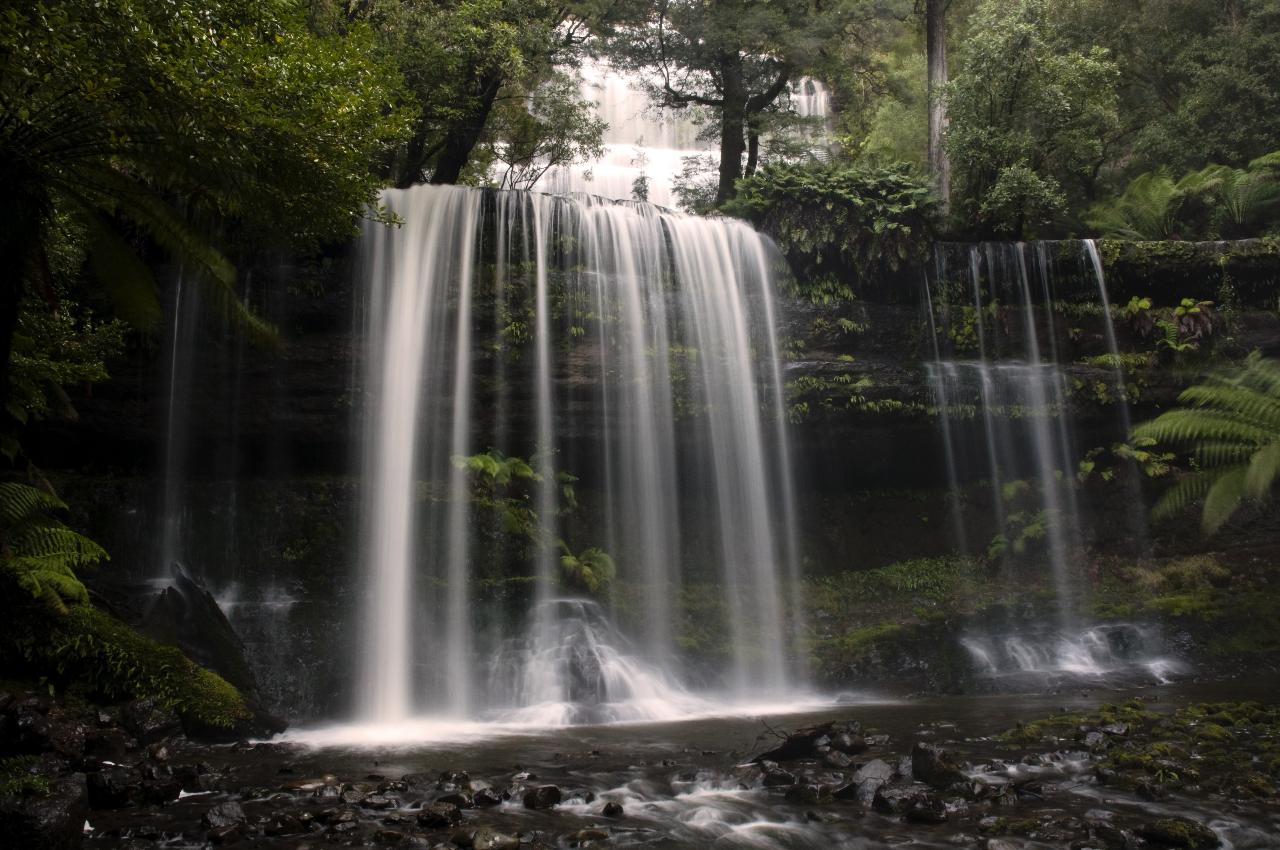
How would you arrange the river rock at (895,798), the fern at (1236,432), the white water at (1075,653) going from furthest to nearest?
the white water at (1075,653) < the fern at (1236,432) < the river rock at (895,798)

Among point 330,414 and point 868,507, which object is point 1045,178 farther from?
point 330,414

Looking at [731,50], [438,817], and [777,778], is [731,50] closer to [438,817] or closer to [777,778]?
[777,778]

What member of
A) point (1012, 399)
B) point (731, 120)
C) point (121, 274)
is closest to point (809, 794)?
point (121, 274)

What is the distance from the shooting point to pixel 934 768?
6719 millimetres

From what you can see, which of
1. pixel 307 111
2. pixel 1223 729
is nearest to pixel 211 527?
pixel 307 111

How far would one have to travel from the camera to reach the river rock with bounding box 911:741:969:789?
21.7ft

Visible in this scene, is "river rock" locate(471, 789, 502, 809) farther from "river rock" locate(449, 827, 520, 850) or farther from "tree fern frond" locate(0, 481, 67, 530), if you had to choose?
"tree fern frond" locate(0, 481, 67, 530)

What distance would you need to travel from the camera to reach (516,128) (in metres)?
20.5

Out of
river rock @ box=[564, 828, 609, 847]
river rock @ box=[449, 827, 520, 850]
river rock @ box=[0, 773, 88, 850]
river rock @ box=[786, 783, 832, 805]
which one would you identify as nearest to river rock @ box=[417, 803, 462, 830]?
river rock @ box=[449, 827, 520, 850]

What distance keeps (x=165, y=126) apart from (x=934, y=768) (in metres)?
8.38

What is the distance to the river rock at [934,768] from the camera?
6629 millimetres

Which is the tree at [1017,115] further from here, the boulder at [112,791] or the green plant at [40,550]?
the boulder at [112,791]

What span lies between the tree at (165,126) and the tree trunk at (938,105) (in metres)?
12.5

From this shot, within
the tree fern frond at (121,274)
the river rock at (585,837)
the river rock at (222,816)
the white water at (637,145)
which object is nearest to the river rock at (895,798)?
the river rock at (585,837)
